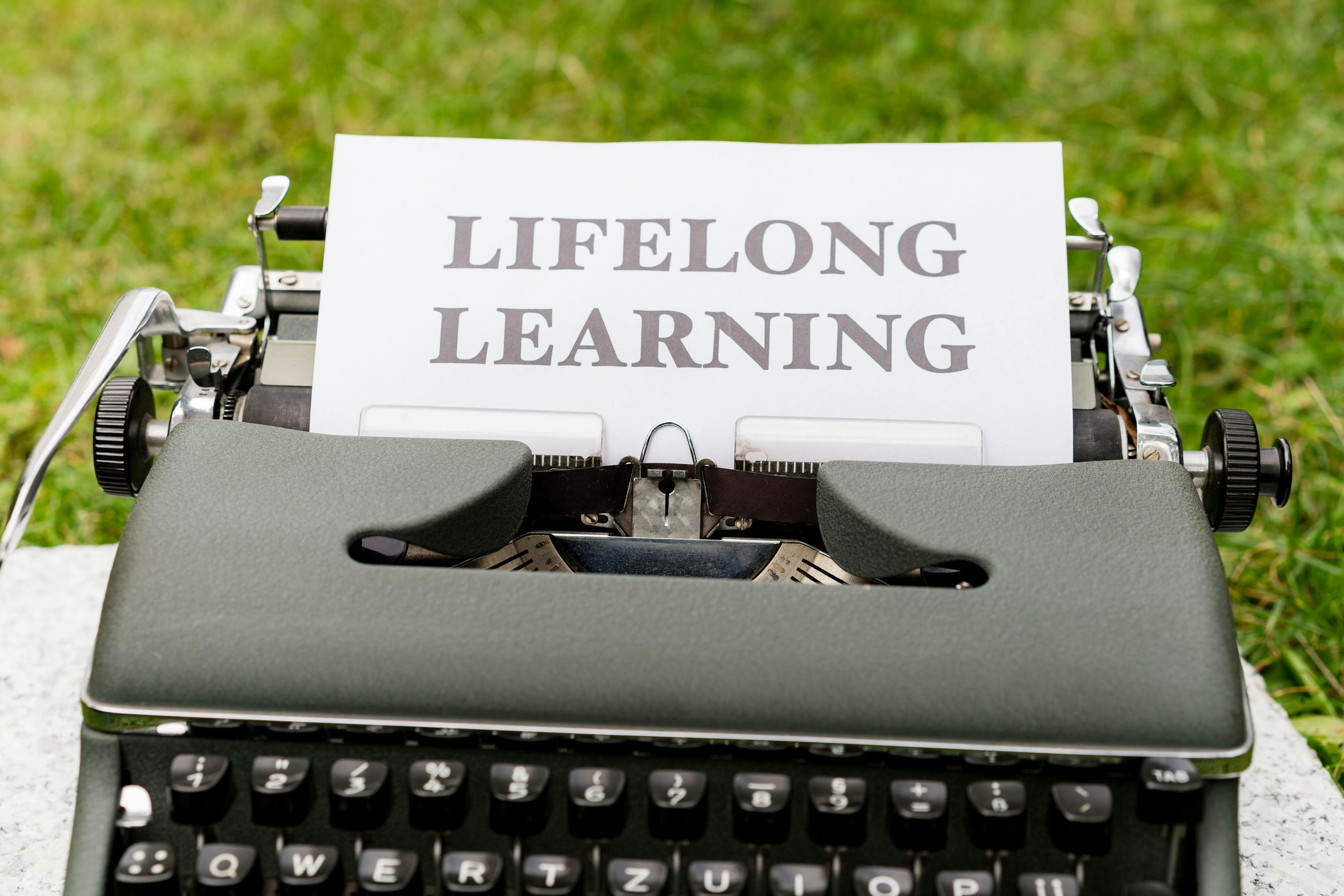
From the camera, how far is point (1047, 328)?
156cm

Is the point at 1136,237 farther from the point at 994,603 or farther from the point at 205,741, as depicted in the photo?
the point at 205,741

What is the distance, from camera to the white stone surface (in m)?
1.56

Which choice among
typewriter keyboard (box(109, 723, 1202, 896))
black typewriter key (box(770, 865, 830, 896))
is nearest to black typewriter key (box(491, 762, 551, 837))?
typewriter keyboard (box(109, 723, 1202, 896))

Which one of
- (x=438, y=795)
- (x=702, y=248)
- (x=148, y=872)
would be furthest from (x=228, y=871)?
(x=702, y=248)

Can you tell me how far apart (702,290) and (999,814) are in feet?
2.46

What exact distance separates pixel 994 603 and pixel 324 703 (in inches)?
26.7

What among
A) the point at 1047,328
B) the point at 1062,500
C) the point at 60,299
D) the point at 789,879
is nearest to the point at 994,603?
the point at 1062,500

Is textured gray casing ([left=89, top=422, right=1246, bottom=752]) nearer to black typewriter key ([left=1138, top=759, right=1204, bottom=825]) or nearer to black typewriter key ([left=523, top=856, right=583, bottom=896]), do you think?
black typewriter key ([left=1138, top=759, right=1204, bottom=825])

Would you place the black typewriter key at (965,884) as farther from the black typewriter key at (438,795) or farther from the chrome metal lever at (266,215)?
the chrome metal lever at (266,215)

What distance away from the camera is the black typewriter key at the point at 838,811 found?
3.78 ft

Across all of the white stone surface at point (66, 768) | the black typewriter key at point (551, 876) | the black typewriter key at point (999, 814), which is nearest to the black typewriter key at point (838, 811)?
the black typewriter key at point (999, 814)

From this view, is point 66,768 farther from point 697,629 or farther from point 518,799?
point 697,629

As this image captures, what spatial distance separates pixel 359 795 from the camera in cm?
115

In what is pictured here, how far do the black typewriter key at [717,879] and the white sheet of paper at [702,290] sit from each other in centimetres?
56
